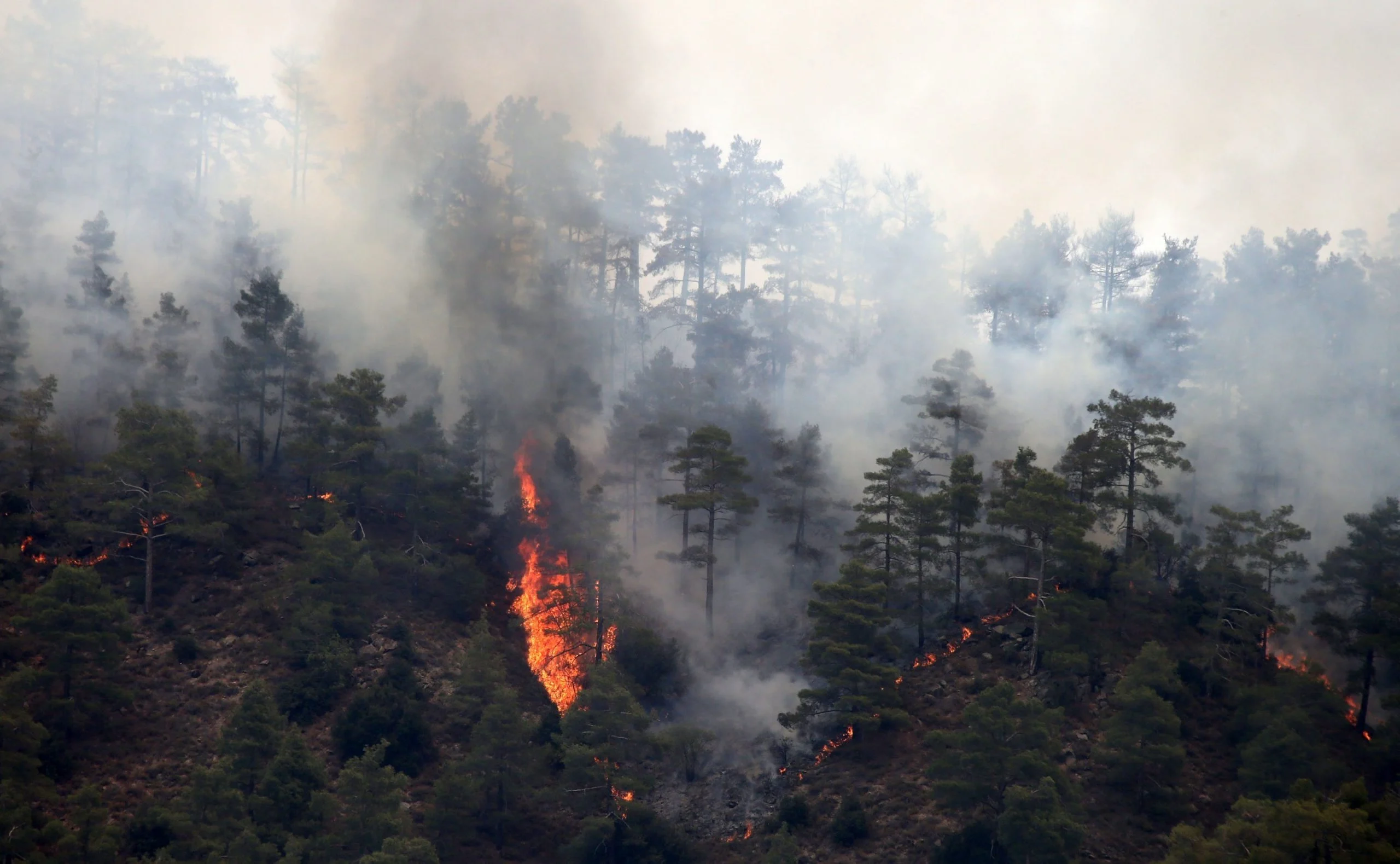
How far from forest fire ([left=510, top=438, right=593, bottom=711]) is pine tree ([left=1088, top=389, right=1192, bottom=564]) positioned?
30.0m

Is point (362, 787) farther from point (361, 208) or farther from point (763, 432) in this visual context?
point (361, 208)

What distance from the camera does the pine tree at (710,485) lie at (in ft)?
215

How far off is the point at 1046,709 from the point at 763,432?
2805cm

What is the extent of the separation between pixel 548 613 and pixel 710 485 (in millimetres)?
12680

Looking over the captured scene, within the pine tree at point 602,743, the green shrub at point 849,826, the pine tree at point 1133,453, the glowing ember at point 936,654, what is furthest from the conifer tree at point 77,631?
the pine tree at point 1133,453

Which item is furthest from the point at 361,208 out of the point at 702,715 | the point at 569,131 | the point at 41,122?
the point at 702,715

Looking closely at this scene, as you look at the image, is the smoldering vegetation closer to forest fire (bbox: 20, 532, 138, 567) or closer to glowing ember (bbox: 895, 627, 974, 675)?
glowing ember (bbox: 895, 627, 974, 675)

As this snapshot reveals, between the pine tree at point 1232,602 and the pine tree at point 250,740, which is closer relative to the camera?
the pine tree at point 250,740

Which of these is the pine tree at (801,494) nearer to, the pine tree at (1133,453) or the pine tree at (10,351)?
the pine tree at (1133,453)

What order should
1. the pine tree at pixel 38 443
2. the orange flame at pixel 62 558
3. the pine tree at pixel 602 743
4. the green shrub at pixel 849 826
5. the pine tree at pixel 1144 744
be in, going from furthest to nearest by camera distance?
the pine tree at pixel 38 443 < the orange flame at pixel 62 558 < the pine tree at pixel 602 743 < the green shrub at pixel 849 826 < the pine tree at pixel 1144 744

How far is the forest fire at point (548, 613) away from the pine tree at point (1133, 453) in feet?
98.6

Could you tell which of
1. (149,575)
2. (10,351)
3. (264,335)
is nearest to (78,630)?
(149,575)

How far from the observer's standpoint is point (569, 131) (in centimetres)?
10262

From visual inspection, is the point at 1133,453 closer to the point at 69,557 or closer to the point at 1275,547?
the point at 1275,547
